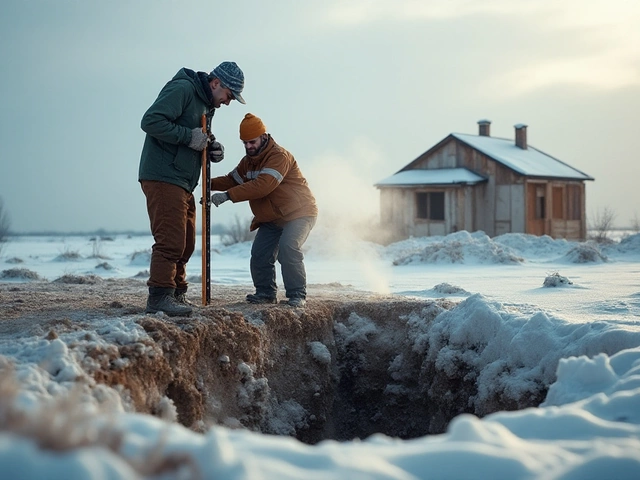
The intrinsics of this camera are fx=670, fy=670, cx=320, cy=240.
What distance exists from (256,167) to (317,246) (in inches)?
493

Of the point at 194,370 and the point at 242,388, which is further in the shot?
the point at 242,388

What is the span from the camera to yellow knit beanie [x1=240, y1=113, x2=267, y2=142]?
20.5ft

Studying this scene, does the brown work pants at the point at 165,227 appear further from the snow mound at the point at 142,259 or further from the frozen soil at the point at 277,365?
the snow mound at the point at 142,259

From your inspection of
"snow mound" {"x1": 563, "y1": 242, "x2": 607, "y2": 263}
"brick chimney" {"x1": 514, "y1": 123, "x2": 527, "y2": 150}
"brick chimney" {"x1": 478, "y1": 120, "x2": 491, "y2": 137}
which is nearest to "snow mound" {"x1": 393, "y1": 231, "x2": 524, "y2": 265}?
"snow mound" {"x1": 563, "y1": 242, "x2": 607, "y2": 263}

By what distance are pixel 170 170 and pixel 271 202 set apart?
133 centimetres

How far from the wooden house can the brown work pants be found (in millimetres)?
18778

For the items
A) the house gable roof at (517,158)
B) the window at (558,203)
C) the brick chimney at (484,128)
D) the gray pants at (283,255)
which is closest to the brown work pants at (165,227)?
the gray pants at (283,255)

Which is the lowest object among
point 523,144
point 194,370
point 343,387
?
point 343,387

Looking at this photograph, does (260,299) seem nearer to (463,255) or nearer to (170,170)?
(170,170)

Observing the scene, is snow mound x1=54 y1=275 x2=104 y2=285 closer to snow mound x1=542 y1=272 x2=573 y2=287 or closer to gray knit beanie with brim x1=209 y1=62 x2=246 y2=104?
gray knit beanie with brim x1=209 y1=62 x2=246 y2=104

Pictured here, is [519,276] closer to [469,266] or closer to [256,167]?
[469,266]

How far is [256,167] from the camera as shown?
644 cm

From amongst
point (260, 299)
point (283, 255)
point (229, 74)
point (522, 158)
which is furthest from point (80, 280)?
point (522, 158)

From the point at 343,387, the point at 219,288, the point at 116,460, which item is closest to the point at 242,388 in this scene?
the point at 343,387
